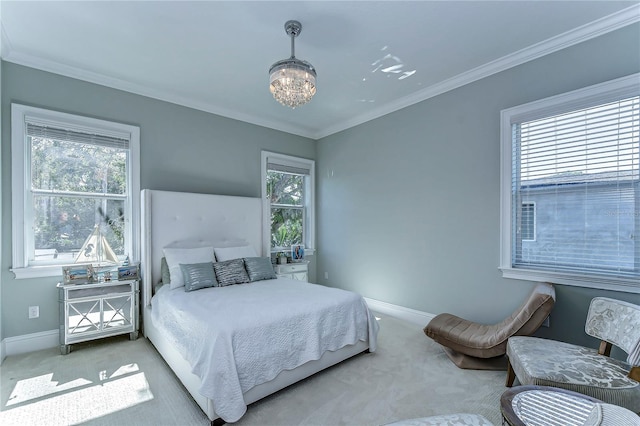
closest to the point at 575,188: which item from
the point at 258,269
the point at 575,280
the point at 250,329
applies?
the point at 575,280

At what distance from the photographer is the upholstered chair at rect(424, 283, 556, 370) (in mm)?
2271

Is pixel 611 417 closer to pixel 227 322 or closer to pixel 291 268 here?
pixel 227 322

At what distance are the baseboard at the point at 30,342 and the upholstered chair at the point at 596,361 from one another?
4157mm

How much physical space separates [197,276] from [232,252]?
70 centimetres

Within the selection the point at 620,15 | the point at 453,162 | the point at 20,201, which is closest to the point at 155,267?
the point at 20,201

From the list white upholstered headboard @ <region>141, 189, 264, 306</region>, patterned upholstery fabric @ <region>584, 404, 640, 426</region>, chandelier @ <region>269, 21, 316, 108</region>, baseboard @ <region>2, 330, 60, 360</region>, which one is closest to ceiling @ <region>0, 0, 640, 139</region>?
chandelier @ <region>269, 21, 316, 108</region>

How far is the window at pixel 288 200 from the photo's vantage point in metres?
4.73

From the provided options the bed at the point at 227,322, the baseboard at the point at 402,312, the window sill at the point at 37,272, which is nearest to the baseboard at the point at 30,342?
the window sill at the point at 37,272

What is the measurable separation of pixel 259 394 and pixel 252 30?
2817 mm

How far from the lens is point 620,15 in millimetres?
2268

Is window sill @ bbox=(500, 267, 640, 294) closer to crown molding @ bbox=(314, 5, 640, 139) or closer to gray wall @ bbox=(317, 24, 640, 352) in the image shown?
gray wall @ bbox=(317, 24, 640, 352)

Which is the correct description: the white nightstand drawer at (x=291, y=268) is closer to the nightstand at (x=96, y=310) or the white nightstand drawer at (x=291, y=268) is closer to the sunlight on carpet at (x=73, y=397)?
the nightstand at (x=96, y=310)

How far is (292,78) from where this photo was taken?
87.8 inches

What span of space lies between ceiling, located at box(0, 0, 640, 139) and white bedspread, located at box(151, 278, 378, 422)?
89.3 inches
